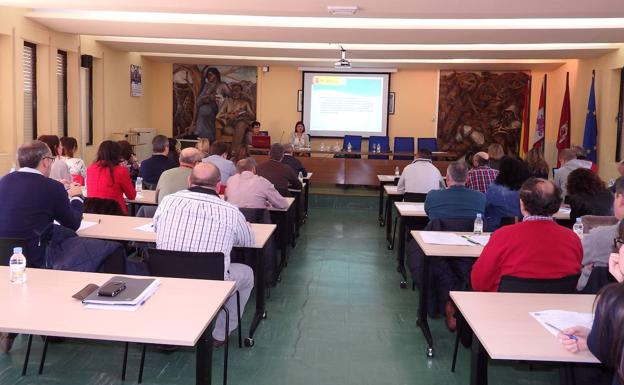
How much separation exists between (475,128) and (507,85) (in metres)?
1.22

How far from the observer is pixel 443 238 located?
4367 mm

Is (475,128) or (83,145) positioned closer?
(83,145)

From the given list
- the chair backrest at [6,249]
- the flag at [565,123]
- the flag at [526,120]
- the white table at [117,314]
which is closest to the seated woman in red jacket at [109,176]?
the chair backrest at [6,249]

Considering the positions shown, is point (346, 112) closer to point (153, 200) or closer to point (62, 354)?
point (153, 200)

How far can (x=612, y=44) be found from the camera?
32.7ft

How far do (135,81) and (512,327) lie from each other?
1191cm

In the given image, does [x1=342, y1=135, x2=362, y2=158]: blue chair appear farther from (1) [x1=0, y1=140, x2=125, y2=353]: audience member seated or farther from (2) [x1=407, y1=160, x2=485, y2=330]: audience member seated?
(1) [x1=0, y1=140, x2=125, y2=353]: audience member seated

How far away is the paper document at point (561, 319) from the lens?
254cm

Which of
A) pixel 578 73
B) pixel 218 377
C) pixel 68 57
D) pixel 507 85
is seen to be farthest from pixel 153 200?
pixel 507 85

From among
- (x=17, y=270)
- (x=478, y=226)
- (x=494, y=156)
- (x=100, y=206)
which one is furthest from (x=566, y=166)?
(x=17, y=270)

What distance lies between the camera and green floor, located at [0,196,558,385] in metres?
3.71

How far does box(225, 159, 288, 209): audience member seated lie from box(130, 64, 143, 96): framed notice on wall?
795 centimetres

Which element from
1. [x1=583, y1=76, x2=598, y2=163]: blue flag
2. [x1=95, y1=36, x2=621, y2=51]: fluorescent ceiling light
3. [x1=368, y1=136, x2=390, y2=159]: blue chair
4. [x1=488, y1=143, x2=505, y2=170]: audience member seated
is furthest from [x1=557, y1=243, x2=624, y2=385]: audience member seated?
[x1=368, y1=136, x2=390, y2=159]: blue chair

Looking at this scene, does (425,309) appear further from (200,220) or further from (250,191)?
(250,191)
